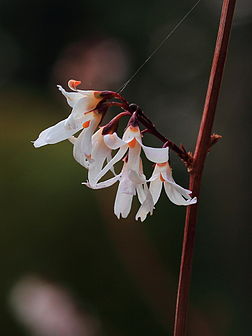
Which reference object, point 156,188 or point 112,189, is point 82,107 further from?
point 112,189

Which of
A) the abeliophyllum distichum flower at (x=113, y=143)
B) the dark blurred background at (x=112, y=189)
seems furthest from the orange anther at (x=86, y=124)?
the dark blurred background at (x=112, y=189)

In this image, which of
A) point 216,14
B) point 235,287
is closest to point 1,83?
point 216,14

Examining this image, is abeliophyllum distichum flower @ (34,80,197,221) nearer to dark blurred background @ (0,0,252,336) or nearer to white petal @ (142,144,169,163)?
white petal @ (142,144,169,163)

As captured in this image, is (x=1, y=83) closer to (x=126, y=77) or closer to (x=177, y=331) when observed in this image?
(x=126, y=77)

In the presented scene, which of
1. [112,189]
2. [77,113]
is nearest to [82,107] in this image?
[77,113]

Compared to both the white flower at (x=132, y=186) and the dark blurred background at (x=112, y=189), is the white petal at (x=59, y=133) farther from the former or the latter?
the dark blurred background at (x=112, y=189)
